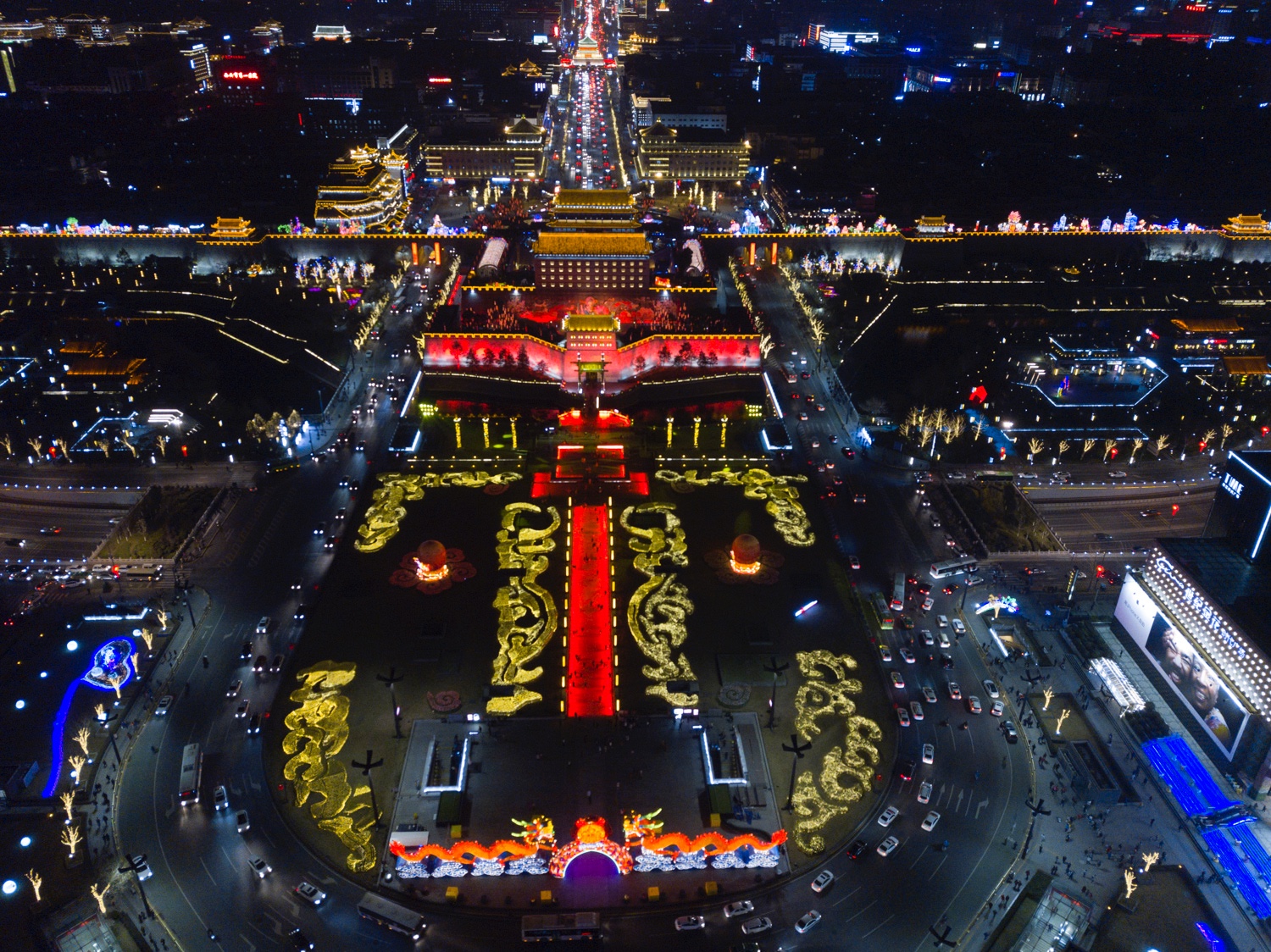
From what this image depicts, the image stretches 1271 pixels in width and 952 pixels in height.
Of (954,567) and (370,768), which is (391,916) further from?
(954,567)

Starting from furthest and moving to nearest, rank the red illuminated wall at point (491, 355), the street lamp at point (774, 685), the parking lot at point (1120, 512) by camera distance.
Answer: the red illuminated wall at point (491, 355) < the parking lot at point (1120, 512) < the street lamp at point (774, 685)

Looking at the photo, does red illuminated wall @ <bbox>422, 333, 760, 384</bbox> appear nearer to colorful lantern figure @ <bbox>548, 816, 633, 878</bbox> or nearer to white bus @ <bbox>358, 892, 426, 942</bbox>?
colorful lantern figure @ <bbox>548, 816, 633, 878</bbox>

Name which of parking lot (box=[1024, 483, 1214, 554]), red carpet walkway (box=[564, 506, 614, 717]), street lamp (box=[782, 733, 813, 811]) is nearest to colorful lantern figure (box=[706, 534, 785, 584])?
red carpet walkway (box=[564, 506, 614, 717])

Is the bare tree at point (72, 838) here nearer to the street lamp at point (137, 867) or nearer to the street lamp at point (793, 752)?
the street lamp at point (137, 867)

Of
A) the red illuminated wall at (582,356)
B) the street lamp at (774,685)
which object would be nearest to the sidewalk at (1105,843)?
the street lamp at (774,685)

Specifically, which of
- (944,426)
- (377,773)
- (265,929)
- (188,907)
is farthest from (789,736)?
(944,426)

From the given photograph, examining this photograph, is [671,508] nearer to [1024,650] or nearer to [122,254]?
[1024,650]
